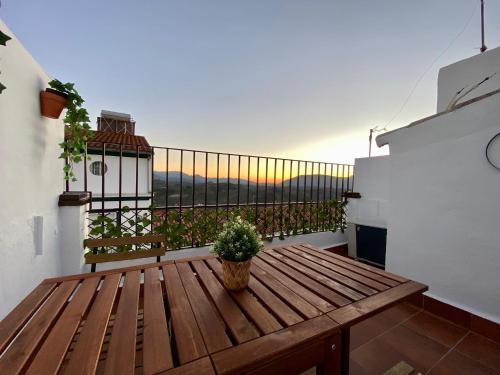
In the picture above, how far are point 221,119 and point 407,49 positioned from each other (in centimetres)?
368

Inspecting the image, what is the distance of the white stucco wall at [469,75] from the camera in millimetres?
3252

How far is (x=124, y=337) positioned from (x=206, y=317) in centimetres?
32

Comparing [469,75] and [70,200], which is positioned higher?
[469,75]

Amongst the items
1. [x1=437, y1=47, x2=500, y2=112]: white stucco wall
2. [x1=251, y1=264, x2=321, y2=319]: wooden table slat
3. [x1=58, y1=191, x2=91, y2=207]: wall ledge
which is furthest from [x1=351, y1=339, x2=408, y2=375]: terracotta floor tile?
[x1=437, y1=47, x2=500, y2=112]: white stucco wall

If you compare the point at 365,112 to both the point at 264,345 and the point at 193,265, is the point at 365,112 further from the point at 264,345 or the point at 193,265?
the point at 264,345

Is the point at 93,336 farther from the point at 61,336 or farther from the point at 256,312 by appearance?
the point at 256,312

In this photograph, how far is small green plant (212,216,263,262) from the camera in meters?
1.19

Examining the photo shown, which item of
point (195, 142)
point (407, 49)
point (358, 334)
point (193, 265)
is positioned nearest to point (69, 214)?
point (193, 265)

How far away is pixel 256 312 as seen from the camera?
100 centimetres

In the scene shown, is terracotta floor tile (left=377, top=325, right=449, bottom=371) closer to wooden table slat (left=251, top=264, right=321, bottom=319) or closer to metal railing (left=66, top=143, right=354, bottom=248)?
wooden table slat (left=251, top=264, right=321, bottom=319)

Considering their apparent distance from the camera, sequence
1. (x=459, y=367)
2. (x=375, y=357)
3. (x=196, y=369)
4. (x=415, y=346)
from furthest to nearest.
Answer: (x=415, y=346), (x=375, y=357), (x=459, y=367), (x=196, y=369)

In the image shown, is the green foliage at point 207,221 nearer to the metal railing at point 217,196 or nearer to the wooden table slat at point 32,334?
the metal railing at point 217,196

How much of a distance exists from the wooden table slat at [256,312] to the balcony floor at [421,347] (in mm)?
935

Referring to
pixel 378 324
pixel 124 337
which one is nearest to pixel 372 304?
pixel 124 337
